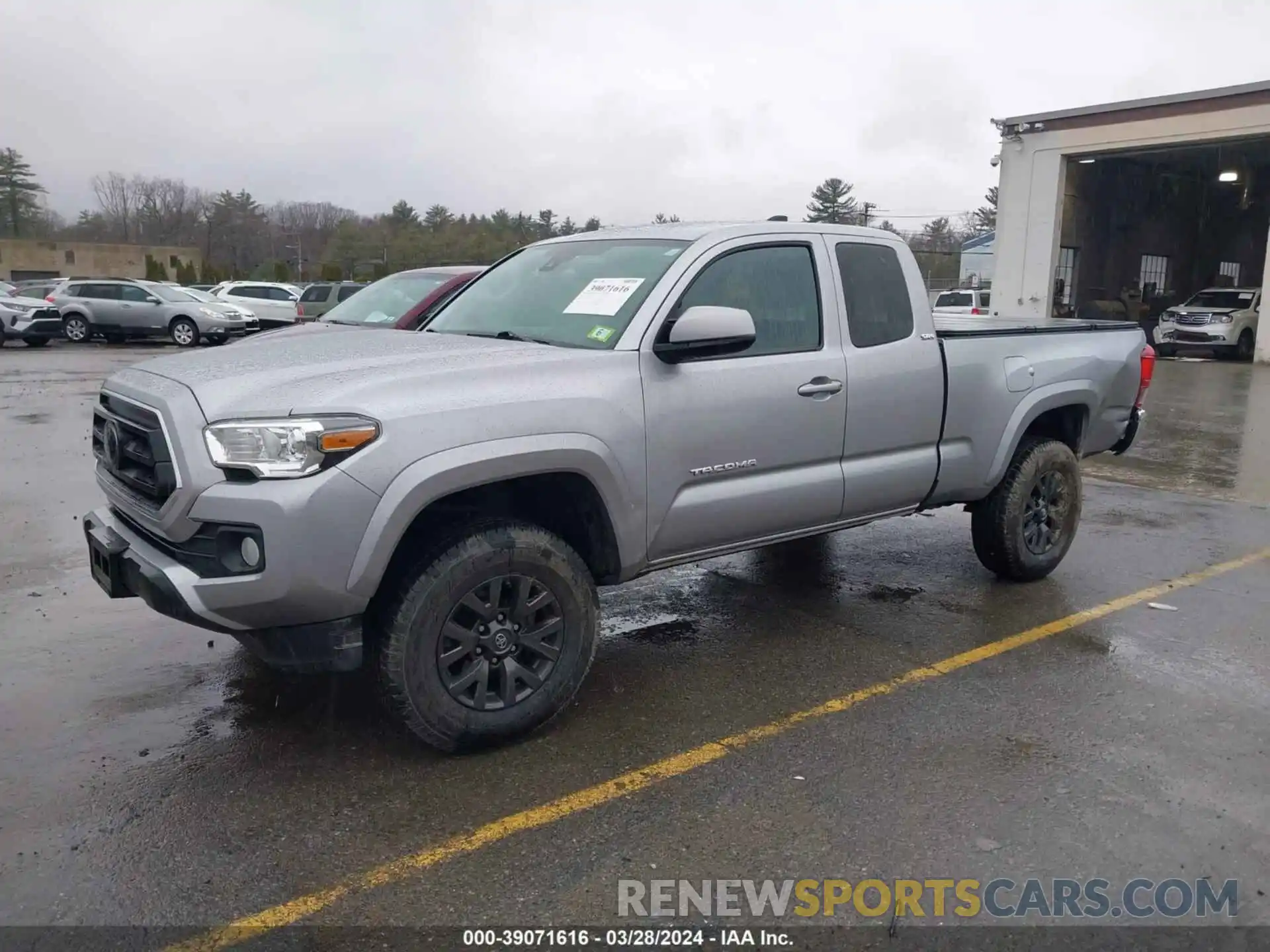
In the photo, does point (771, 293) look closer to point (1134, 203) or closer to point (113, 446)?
point (113, 446)

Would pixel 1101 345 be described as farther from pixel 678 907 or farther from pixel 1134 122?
pixel 1134 122

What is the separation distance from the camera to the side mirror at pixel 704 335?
391 cm

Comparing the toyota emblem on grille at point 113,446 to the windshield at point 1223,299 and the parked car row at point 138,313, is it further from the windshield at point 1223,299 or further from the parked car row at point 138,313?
the windshield at point 1223,299

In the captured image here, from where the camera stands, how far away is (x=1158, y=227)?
102 feet

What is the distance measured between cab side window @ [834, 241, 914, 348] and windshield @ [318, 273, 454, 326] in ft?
18.8

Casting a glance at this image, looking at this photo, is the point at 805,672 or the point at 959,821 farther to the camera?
the point at 805,672

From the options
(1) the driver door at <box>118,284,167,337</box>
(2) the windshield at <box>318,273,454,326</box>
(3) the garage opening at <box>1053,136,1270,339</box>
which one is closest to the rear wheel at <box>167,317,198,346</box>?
Result: (1) the driver door at <box>118,284,167,337</box>

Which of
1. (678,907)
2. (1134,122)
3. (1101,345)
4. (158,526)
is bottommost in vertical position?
(678,907)

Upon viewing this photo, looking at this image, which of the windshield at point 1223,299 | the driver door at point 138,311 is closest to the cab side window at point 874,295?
the driver door at point 138,311

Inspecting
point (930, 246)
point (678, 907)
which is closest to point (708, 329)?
point (678, 907)

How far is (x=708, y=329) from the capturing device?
3906 mm

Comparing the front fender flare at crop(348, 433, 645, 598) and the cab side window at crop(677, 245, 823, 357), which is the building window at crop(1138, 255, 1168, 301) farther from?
the front fender flare at crop(348, 433, 645, 598)

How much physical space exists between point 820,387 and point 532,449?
5.10 ft

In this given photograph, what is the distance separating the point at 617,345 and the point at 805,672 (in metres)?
1.75
